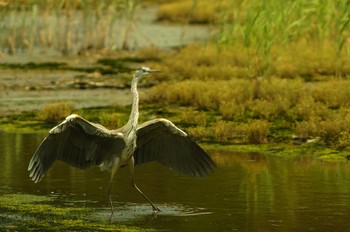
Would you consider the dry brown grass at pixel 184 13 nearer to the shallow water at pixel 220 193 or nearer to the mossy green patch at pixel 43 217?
the shallow water at pixel 220 193

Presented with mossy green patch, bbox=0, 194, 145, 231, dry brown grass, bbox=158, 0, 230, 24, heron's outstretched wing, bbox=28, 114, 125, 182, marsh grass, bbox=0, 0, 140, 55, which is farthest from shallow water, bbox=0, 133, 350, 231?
dry brown grass, bbox=158, 0, 230, 24

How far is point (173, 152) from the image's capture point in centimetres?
1284

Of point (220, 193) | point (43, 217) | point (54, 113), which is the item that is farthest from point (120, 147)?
point (54, 113)

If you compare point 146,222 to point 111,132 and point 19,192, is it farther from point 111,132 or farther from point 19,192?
point 19,192

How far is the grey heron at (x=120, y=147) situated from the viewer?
12016mm

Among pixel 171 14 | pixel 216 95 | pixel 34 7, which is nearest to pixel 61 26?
pixel 171 14

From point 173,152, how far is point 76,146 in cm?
124

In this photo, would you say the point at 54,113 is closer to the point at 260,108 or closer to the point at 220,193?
the point at 260,108

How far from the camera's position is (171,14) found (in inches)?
1784

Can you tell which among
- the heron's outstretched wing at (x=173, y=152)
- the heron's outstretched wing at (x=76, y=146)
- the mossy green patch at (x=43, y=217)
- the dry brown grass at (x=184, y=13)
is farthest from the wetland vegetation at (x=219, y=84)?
the dry brown grass at (x=184, y=13)

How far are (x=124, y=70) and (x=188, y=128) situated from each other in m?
10.7

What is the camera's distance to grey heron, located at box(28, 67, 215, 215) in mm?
12016

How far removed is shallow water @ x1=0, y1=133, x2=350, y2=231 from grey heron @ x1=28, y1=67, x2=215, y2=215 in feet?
1.37

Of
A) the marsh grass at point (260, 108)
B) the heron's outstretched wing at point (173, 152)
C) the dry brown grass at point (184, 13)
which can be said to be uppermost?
the dry brown grass at point (184, 13)
